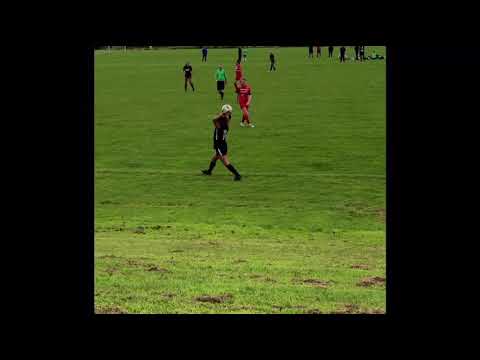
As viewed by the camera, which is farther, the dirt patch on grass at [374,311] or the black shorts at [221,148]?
the black shorts at [221,148]

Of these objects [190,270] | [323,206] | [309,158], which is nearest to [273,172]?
[309,158]

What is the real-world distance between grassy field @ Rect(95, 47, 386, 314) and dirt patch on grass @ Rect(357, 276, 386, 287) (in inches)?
0.7

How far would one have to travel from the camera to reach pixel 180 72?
55500 millimetres

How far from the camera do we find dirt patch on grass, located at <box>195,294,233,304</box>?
1001 centimetres

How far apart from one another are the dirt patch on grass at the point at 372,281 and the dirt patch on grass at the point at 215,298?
80.8 inches

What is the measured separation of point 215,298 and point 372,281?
2526 millimetres

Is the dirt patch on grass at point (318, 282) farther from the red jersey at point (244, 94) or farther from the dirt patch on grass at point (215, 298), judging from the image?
the red jersey at point (244, 94)

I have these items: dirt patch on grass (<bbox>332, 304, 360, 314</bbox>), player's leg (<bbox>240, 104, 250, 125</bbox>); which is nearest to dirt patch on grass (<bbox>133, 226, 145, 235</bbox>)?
dirt patch on grass (<bbox>332, 304, 360, 314</bbox>)

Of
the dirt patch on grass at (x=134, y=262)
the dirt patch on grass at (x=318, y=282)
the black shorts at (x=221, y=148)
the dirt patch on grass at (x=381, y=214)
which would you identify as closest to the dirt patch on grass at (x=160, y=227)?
the dirt patch on grass at (x=134, y=262)

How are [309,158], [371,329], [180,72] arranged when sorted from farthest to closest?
1. [180,72]
2. [309,158]
3. [371,329]

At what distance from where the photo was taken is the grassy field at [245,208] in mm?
10523

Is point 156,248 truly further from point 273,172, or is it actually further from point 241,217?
point 273,172

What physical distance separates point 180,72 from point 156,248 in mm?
42744
